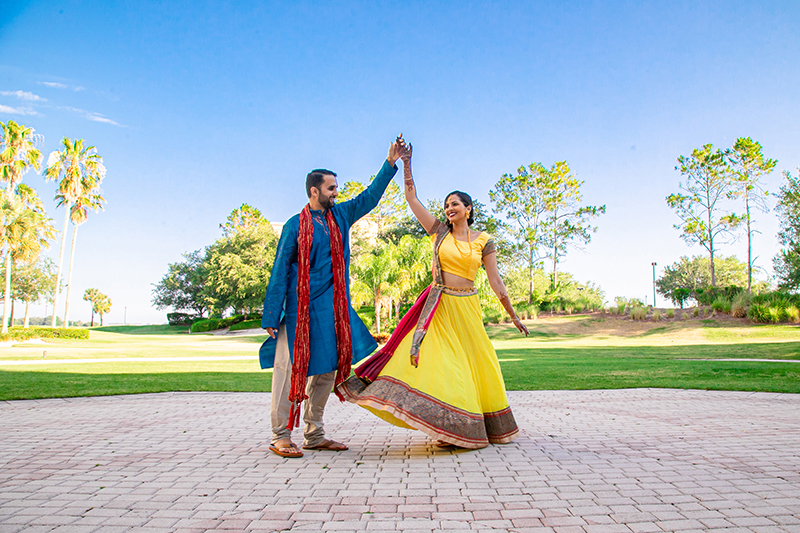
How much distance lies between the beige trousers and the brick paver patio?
0.64ft

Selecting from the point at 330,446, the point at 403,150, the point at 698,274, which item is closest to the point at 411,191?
the point at 403,150

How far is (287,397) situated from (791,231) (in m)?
30.7

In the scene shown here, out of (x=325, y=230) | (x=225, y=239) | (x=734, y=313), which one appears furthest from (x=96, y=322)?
(x=325, y=230)

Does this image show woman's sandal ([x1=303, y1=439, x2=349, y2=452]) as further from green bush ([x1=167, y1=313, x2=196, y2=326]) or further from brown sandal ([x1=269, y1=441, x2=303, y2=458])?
green bush ([x1=167, y1=313, x2=196, y2=326])

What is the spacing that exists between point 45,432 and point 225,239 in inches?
1986

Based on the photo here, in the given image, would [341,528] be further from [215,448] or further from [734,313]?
[734,313]

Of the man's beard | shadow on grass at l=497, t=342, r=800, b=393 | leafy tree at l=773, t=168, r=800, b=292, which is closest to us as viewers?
the man's beard

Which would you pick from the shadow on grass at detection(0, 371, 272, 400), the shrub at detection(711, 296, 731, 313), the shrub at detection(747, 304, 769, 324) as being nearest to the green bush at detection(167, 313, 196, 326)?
the shadow on grass at detection(0, 371, 272, 400)

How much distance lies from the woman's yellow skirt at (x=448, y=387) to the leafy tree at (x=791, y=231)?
27.4m

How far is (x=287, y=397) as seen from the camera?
166 inches

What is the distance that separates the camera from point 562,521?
2648 millimetres

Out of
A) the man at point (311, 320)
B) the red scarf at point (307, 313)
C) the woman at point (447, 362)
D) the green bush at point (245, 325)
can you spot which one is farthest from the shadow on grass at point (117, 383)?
the green bush at point (245, 325)

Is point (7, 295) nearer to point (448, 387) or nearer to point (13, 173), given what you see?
point (13, 173)

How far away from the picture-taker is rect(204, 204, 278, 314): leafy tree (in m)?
47.6
